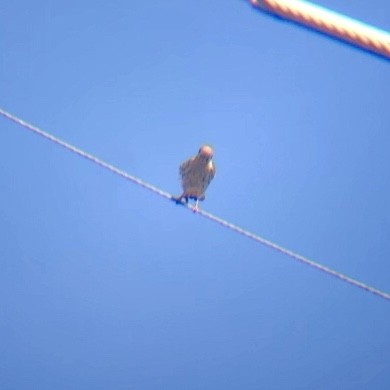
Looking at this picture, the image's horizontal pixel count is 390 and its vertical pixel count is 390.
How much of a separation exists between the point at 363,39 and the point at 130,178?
2.64m

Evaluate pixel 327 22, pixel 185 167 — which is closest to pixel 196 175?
pixel 185 167

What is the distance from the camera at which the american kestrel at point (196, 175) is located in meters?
6.06

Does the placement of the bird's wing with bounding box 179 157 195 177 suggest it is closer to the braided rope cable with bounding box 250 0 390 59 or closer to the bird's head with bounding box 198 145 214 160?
the bird's head with bounding box 198 145 214 160

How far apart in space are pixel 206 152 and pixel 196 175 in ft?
1.00

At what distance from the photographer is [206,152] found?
5965 mm

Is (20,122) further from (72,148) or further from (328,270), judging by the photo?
(328,270)

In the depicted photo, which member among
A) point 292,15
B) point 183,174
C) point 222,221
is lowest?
point 183,174

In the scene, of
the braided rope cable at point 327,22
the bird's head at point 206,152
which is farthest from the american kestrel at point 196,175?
the braided rope cable at point 327,22

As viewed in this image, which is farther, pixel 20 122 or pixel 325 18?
pixel 20 122

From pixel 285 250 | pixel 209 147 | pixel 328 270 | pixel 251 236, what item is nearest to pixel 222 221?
pixel 251 236

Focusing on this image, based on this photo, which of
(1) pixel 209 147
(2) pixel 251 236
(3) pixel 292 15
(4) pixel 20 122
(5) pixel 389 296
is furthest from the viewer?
(1) pixel 209 147

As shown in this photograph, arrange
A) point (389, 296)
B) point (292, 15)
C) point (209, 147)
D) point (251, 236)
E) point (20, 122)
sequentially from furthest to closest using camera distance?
point (209, 147)
point (251, 236)
point (20, 122)
point (389, 296)
point (292, 15)

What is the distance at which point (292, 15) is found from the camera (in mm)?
1199

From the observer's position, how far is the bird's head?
19.6 feet
